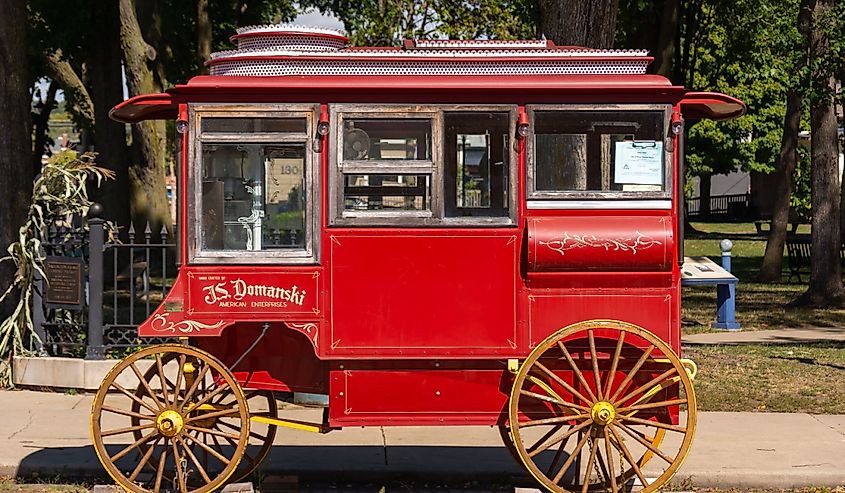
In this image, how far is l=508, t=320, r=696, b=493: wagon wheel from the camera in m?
7.44

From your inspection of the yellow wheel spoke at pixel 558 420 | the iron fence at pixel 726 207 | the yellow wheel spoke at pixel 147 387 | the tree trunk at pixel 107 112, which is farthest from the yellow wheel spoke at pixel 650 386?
the iron fence at pixel 726 207

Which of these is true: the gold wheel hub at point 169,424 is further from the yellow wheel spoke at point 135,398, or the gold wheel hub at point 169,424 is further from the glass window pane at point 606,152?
the glass window pane at point 606,152

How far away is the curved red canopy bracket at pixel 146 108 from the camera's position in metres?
7.81

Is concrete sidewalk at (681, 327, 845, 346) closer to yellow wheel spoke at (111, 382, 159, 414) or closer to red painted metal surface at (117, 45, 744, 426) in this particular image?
red painted metal surface at (117, 45, 744, 426)

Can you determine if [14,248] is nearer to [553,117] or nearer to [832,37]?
[553,117]

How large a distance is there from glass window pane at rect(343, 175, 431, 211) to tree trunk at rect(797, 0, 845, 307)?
13996 mm

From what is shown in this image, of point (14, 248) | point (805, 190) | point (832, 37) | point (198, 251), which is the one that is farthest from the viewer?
point (805, 190)

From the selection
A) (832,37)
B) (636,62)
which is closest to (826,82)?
(832,37)

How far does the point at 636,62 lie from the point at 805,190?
140ft

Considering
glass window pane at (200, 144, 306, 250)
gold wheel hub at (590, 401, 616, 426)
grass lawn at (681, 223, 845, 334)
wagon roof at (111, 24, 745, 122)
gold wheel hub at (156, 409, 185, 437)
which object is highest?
wagon roof at (111, 24, 745, 122)

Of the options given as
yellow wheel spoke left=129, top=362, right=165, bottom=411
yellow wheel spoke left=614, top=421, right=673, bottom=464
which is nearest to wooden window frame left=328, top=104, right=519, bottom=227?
yellow wheel spoke left=614, top=421, right=673, bottom=464

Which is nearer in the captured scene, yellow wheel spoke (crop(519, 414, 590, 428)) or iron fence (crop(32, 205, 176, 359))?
yellow wheel spoke (crop(519, 414, 590, 428))

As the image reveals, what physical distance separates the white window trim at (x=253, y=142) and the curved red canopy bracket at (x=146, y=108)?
331 millimetres

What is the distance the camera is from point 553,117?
7672 mm
